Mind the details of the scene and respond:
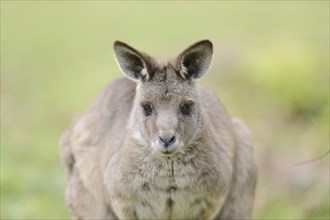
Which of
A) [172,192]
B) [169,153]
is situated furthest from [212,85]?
[169,153]

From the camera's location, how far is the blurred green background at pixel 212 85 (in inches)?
Result: 465

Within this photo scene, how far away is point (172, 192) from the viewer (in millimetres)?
9039

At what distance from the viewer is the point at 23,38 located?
2395cm

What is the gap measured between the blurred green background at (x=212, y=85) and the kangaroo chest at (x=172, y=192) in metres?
2.03

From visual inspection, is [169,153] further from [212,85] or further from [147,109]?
[212,85]

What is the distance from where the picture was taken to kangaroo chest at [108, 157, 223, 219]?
8.98 metres

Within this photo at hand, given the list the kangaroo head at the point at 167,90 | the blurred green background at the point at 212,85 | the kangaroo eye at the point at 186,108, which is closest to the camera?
the kangaroo head at the point at 167,90

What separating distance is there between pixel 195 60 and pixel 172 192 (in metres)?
1.09

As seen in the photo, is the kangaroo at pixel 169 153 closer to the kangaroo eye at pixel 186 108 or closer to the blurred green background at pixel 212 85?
the kangaroo eye at pixel 186 108

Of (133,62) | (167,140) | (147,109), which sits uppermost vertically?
(133,62)

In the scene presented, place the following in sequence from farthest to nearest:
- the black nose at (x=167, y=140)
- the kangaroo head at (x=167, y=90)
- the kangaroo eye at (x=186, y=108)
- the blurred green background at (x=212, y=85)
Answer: the blurred green background at (x=212, y=85) < the kangaroo eye at (x=186, y=108) < the kangaroo head at (x=167, y=90) < the black nose at (x=167, y=140)

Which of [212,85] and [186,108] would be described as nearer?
[186,108]

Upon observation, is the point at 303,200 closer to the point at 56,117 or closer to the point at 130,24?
the point at 56,117

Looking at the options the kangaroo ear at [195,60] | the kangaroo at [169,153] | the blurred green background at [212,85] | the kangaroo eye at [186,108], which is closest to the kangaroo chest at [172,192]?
the kangaroo at [169,153]
